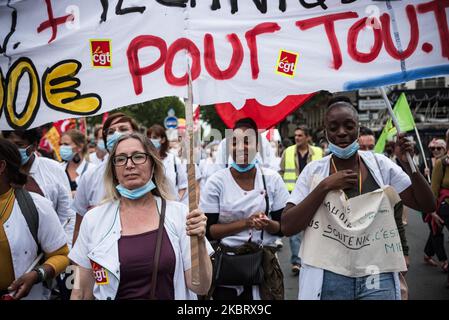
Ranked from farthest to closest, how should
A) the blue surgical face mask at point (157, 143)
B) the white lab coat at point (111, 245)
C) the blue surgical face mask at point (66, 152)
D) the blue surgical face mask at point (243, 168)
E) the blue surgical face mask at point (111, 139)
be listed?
the blue surgical face mask at point (66, 152)
the blue surgical face mask at point (157, 143)
the blue surgical face mask at point (111, 139)
the blue surgical face mask at point (243, 168)
the white lab coat at point (111, 245)

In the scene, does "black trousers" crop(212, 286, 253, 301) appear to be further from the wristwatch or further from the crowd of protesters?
the wristwatch

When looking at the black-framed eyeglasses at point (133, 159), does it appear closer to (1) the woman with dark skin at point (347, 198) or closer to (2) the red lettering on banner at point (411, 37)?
(1) the woman with dark skin at point (347, 198)

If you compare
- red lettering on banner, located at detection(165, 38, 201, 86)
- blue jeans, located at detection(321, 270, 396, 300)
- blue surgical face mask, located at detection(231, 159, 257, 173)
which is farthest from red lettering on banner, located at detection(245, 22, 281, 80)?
blue jeans, located at detection(321, 270, 396, 300)

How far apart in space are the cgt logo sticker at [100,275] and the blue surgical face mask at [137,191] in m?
0.42

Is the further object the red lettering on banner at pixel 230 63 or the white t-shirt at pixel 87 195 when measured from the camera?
the white t-shirt at pixel 87 195

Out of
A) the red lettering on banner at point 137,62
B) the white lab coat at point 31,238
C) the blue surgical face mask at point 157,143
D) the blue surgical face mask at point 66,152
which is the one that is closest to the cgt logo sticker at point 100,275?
the white lab coat at point 31,238

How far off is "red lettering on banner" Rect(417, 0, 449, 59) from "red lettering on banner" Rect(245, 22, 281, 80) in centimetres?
90

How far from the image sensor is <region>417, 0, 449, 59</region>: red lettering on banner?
9.78ft

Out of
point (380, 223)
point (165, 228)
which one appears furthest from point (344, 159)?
point (165, 228)

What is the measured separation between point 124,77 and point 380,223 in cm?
183

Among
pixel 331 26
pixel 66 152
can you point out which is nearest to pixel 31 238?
pixel 331 26

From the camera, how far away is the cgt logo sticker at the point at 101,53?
309 cm

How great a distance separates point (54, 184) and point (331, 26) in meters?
2.85
